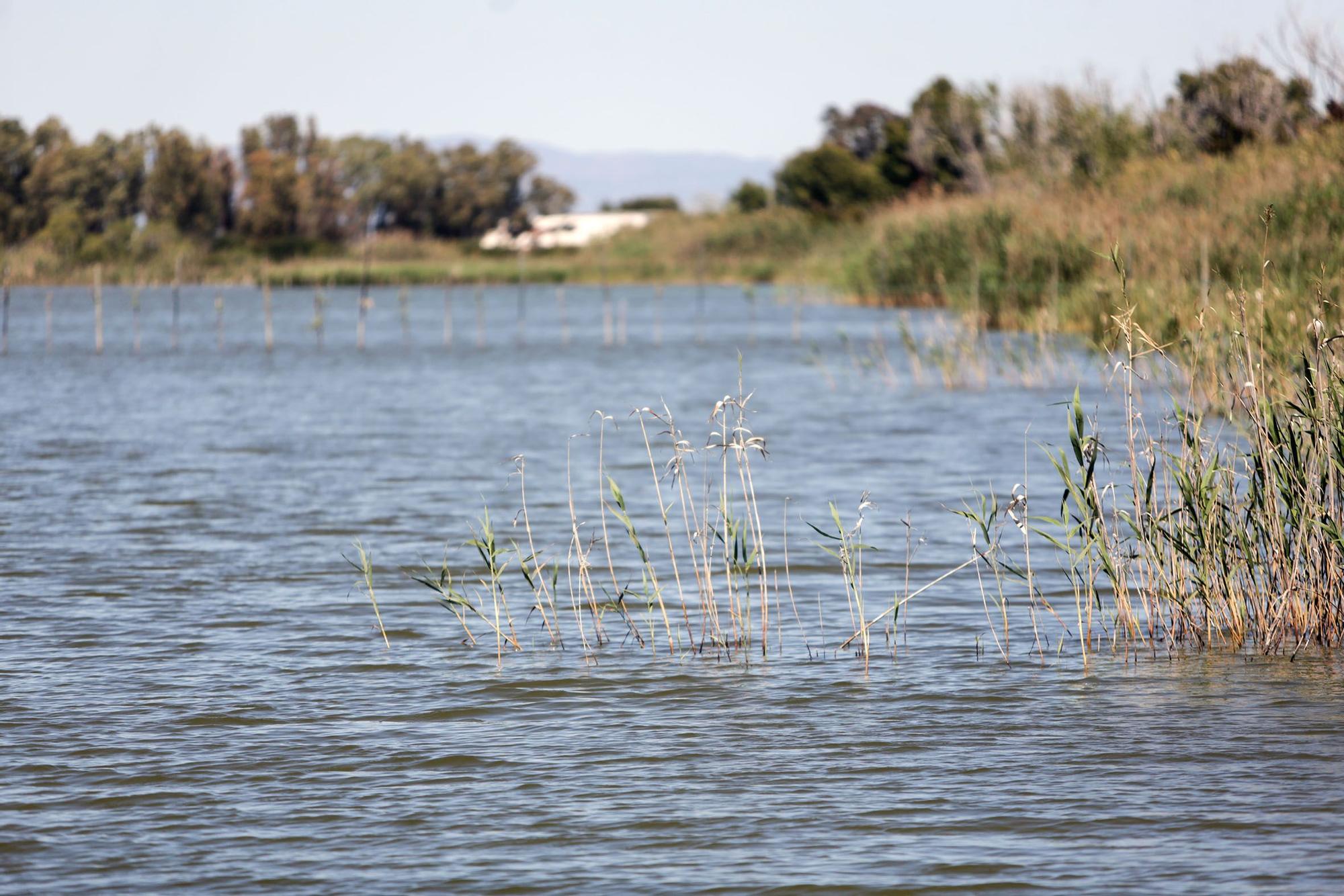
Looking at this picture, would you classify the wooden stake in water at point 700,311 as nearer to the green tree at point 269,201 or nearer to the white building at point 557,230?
the white building at point 557,230

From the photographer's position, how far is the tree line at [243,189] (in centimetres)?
10781

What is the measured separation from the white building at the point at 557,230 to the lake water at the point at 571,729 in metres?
99.0

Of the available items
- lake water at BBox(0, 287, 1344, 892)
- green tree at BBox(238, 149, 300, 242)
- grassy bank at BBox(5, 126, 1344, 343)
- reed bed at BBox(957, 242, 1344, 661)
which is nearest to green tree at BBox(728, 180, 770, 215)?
grassy bank at BBox(5, 126, 1344, 343)

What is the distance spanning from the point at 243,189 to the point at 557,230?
24.1 meters

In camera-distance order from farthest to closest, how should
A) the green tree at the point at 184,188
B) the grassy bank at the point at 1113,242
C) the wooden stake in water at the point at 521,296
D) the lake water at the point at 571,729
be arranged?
the green tree at the point at 184,188, the wooden stake in water at the point at 521,296, the grassy bank at the point at 1113,242, the lake water at the point at 571,729

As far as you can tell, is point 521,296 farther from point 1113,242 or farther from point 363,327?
point 1113,242

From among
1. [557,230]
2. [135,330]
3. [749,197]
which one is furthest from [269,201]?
[135,330]

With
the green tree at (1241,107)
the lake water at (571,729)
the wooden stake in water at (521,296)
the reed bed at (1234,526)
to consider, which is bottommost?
the lake water at (571,729)

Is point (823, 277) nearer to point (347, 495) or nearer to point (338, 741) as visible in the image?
point (347, 495)

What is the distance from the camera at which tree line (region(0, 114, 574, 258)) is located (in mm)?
107812

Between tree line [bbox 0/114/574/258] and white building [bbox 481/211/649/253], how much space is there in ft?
4.34

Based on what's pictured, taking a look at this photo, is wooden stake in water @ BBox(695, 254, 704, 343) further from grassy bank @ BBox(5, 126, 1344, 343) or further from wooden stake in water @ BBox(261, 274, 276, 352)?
wooden stake in water @ BBox(261, 274, 276, 352)

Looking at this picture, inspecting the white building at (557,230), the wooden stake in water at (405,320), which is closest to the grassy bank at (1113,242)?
the wooden stake in water at (405,320)

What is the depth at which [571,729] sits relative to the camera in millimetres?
7027
